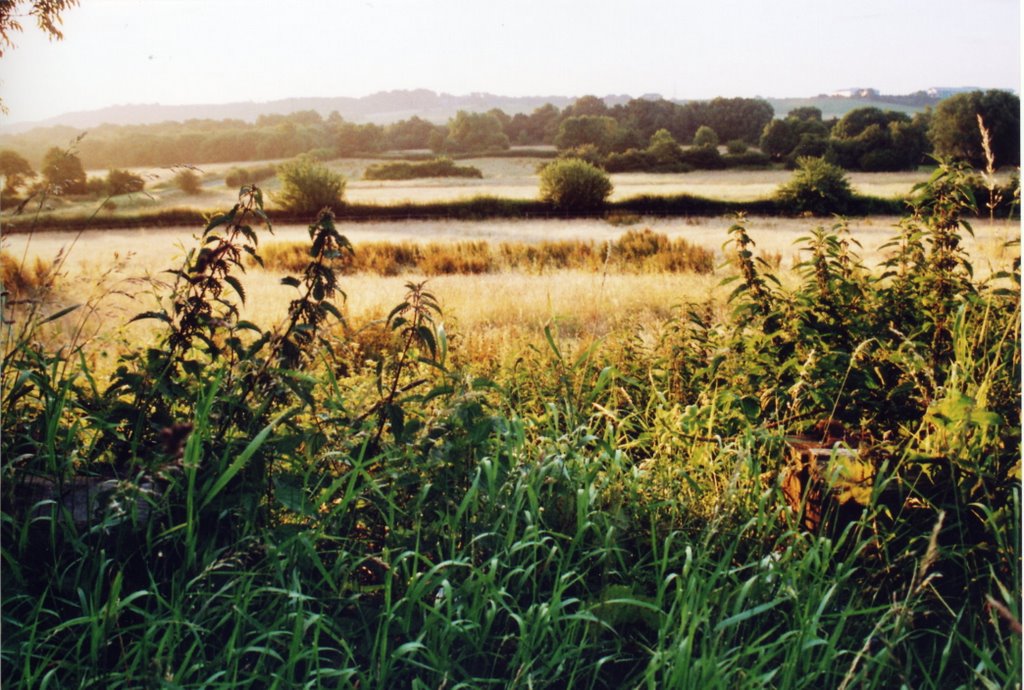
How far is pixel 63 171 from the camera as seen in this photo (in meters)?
4.05

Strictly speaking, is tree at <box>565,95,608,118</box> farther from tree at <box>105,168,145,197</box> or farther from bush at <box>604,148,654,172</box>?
tree at <box>105,168,145,197</box>

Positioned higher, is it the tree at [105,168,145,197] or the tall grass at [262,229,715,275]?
the tree at [105,168,145,197]

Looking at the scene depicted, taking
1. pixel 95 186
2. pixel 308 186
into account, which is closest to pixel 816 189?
pixel 308 186

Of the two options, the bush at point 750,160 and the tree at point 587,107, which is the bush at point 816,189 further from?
the tree at point 587,107

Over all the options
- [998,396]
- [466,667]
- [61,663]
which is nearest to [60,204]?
[61,663]

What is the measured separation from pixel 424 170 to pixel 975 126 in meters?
2.84

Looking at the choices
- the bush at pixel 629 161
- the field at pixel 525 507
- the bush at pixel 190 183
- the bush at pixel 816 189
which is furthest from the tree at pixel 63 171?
the bush at pixel 816 189

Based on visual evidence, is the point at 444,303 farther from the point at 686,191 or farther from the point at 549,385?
the point at 686,191

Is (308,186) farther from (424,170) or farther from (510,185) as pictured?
(510,185)

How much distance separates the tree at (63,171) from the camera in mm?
3984

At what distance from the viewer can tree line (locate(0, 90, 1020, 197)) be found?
4.31 m

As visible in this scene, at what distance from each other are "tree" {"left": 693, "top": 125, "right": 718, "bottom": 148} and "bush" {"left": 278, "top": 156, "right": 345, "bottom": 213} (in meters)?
1.85

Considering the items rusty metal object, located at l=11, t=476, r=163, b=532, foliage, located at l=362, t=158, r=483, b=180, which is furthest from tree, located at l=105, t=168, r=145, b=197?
rusty metal object, located at l=11, t=476, r=163, b=532

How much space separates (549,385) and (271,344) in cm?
144
